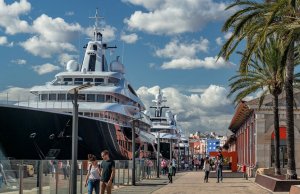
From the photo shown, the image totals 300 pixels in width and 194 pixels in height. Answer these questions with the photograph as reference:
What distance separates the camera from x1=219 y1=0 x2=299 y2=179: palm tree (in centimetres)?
1703

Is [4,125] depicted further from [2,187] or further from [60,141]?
[2,187]

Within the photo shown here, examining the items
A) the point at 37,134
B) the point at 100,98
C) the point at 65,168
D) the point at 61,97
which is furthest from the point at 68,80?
the point at 65,168

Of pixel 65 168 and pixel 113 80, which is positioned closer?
pixel 65 168

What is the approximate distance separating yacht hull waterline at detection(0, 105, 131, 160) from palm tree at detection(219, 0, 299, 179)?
1580 centimetres

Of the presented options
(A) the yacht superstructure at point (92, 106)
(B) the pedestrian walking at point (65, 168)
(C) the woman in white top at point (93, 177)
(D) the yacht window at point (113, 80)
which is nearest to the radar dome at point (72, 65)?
(A) the yacht superstructure at point (92, 106)

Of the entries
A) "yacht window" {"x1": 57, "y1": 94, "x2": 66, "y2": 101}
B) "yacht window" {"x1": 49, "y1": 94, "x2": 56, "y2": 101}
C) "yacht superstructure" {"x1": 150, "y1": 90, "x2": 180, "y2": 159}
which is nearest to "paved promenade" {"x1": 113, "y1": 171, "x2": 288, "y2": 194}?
"yacht window" {"x1": 57, "y1": 94, "x2": 66, "y2": 101}

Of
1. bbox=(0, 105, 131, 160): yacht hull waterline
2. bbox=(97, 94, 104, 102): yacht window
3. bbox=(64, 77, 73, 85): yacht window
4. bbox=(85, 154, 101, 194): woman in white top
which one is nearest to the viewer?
bbox=(85, 154, 101, 194): woman in white top

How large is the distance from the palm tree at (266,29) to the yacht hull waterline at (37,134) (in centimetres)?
1580

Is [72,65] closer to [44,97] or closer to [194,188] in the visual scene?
[44,97]

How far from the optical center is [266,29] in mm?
16797

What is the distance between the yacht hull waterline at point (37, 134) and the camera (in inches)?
1342

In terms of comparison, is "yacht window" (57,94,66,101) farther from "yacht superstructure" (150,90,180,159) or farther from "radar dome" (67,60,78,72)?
"yacht superstructure" (150,90,180,159)

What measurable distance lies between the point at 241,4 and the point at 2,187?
45.2ft

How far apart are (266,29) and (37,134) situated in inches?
877
